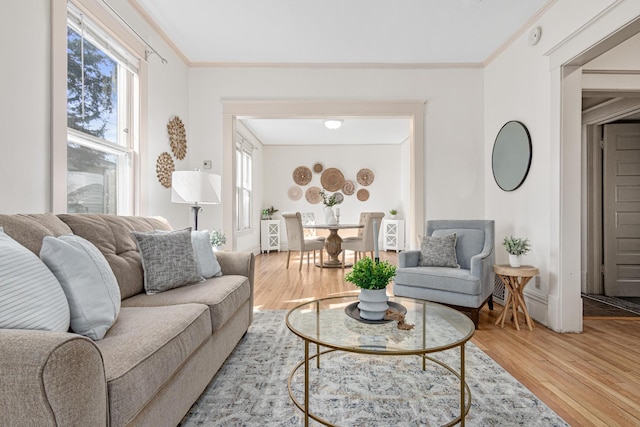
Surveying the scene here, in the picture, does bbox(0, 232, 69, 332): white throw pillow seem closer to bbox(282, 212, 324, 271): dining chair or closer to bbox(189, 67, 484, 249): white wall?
bbox(189, 67, 484, 249): white wall

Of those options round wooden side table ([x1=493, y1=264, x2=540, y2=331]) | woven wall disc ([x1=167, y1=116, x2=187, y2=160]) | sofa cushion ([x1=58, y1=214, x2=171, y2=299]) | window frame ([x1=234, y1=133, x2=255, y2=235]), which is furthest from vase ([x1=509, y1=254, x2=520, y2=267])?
window frame ([x1=234, y1=133, x2=255, y2=235])

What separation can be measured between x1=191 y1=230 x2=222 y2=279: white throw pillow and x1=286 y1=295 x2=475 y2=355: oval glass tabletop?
84cm

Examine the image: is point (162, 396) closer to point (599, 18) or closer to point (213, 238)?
point (213, 238)

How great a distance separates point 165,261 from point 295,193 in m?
6.11

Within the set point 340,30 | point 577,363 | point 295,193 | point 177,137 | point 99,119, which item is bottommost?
point 577,363

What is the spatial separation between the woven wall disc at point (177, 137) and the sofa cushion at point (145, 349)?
7.59 ft

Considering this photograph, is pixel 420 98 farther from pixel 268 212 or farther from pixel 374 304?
pixel 268 212

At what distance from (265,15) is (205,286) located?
239cm

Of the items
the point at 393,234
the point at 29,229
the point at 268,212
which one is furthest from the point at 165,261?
the point at 393,234

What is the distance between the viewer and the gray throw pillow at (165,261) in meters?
2.05

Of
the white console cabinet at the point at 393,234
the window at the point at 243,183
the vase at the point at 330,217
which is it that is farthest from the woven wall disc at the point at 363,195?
the window at the point at 243,183

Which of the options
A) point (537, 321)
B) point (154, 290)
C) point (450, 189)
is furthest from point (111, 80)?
point (537, 321)

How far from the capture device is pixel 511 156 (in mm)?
3410

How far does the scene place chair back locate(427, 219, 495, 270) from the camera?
126 inches
